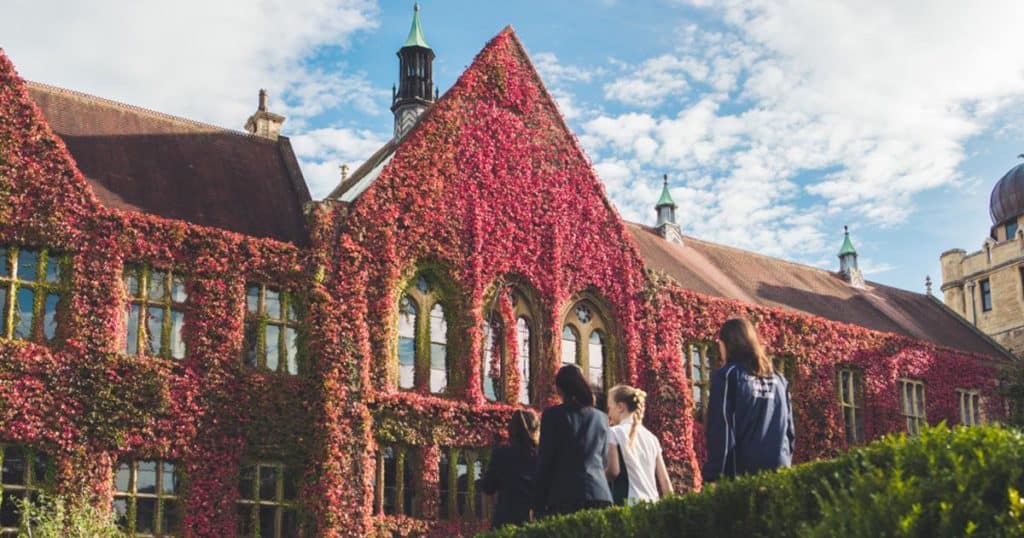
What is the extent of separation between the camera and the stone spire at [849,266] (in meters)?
49.3

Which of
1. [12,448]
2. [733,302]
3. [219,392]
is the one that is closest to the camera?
Answer: [12,448]

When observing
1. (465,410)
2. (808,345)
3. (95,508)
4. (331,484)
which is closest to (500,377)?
(465,410)

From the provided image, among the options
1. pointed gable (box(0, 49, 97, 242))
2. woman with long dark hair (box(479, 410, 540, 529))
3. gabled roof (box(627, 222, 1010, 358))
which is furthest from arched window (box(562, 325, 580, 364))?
woman with long dark hair (box(479, 410, 540, 529))

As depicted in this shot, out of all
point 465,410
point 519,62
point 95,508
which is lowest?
point 95,508

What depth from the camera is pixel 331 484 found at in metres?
26.2

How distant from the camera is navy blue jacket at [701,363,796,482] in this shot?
1141 centimetres

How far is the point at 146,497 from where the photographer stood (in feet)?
80.9

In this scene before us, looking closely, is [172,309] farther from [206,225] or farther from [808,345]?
[808,345]

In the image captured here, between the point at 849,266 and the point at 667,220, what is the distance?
9.56 meters

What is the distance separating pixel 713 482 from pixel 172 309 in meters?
18.0

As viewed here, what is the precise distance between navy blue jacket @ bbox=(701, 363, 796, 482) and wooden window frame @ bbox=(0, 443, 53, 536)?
53.7 ft

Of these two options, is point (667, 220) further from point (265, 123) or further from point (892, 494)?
point (892, 494)

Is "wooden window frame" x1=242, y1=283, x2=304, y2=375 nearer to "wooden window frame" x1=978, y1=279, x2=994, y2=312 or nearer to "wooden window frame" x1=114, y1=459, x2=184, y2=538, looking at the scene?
"wooden window frame" x1=114, y1=459, x2=184, y2=538

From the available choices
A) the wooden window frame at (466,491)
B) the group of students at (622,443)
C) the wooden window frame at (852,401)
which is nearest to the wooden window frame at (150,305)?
the wooden window frame at (466,491)
